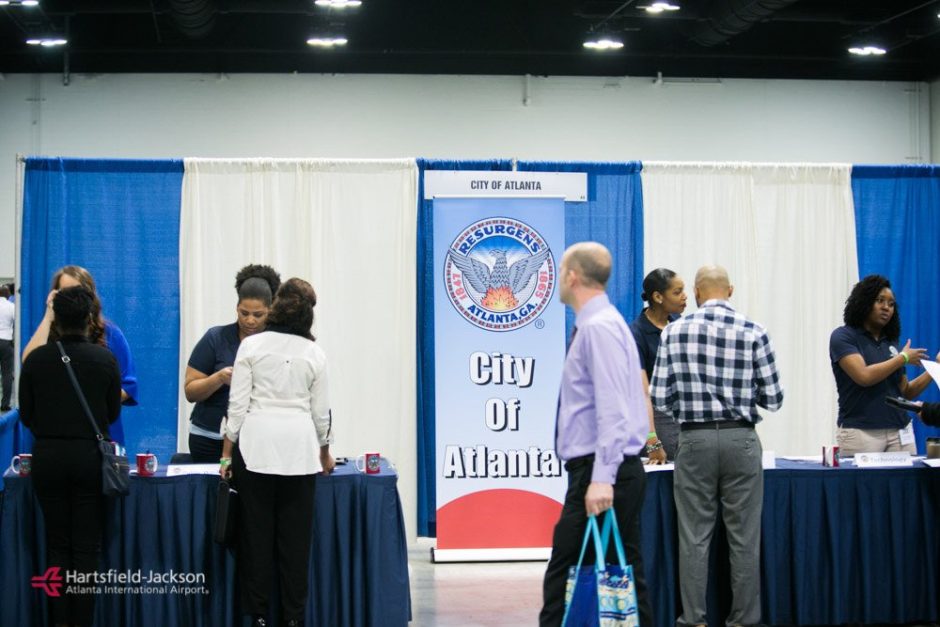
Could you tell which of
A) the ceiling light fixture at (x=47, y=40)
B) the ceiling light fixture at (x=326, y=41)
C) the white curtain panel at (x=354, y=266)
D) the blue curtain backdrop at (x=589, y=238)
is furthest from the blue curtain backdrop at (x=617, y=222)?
the ceiling light fixture at (x=47, y=40)

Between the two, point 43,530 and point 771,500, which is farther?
point 771,500

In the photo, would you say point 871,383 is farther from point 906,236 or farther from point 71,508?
point 71,508

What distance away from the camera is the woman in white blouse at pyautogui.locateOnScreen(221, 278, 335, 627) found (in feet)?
11.4

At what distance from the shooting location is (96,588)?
3785mm

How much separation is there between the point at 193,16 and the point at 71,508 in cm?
602

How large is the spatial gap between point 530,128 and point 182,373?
5.59 meters

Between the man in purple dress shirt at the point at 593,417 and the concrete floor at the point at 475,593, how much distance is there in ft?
5.00

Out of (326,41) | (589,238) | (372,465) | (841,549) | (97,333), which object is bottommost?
(841,549)

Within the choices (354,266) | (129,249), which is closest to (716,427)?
(354,266)

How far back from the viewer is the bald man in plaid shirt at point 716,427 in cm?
372

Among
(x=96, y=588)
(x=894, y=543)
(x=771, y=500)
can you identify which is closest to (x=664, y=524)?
(x=771, y=500)

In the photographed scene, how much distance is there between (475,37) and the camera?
9.98m

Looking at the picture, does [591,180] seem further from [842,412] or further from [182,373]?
[182,373]

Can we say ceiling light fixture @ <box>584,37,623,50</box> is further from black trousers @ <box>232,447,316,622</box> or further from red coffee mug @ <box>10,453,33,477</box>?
red coffee mug @ <box>10,453,33,477</box>
